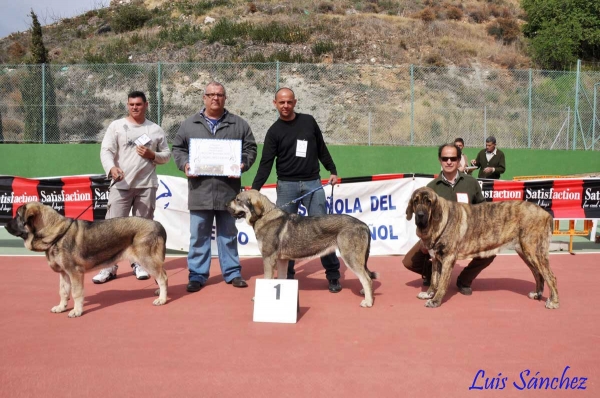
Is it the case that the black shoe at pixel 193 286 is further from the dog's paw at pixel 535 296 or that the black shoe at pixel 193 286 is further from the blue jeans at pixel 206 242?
the dog's paw at pixel 535 296

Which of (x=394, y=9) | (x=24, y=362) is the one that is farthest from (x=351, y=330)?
(x=394, y=9)

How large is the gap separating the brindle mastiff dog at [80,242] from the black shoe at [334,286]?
6.74 feet

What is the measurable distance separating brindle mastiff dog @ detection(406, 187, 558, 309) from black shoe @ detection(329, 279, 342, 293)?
3.84 ft

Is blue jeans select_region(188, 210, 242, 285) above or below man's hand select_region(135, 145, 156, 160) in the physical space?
below

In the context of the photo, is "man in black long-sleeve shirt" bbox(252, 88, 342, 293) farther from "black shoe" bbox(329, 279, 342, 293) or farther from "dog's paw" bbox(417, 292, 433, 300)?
"dog's paw" bbox(417, 292, 433, 300)

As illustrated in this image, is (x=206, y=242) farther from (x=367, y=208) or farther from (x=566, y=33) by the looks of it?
(x=566, y=33)

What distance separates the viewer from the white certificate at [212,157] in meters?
6.43

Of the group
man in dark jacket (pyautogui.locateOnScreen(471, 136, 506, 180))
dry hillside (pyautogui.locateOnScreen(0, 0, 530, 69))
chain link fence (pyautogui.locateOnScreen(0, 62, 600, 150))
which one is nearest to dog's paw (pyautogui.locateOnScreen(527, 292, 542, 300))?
man in dark jacket (pyautogui.locateOnScreen(471, 136, 506, 180))

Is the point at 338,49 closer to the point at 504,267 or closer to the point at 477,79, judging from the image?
the point at 477,79

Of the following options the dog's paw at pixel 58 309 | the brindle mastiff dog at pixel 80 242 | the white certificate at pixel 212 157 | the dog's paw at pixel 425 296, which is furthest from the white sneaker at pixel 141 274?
the dog's paw at pixel 425 296

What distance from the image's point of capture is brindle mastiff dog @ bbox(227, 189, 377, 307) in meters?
5.82

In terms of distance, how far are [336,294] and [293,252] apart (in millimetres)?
958

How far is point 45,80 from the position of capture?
16.6m

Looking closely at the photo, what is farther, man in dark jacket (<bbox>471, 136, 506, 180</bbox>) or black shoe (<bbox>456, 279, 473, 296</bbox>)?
man in dark jacket (<bbox>471, 136, 506, 180</bbox>)
